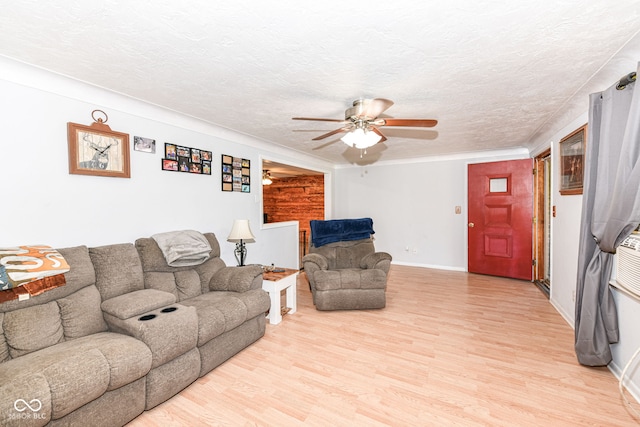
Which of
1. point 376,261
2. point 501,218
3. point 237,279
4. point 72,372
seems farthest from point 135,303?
point 501,218

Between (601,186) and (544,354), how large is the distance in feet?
4.71

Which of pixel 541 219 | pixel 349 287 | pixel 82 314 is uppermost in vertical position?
pixel 541 219

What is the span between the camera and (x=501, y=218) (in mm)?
4594

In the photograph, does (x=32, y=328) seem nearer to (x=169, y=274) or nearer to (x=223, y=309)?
(x=169, y=274)

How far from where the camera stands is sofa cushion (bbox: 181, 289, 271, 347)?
206 centimetres

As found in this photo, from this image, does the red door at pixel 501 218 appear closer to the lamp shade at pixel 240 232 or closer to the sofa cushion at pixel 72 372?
the lamp shade at pixel 240 232

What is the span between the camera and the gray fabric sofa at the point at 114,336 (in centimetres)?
133

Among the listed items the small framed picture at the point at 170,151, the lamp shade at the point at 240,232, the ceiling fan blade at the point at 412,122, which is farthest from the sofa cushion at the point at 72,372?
the ceiling fan blade at the point at 412,122

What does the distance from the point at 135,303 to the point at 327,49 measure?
210cm

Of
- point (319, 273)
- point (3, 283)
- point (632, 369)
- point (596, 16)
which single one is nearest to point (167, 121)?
point (3, 283)

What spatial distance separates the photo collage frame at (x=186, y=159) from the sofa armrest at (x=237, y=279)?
3.92 ft

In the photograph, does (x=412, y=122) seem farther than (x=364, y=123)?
No

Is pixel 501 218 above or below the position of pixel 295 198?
below

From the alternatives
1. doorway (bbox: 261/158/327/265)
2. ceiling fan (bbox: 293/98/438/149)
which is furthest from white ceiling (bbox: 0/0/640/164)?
doorway (bbox: 261/158/327/265)
